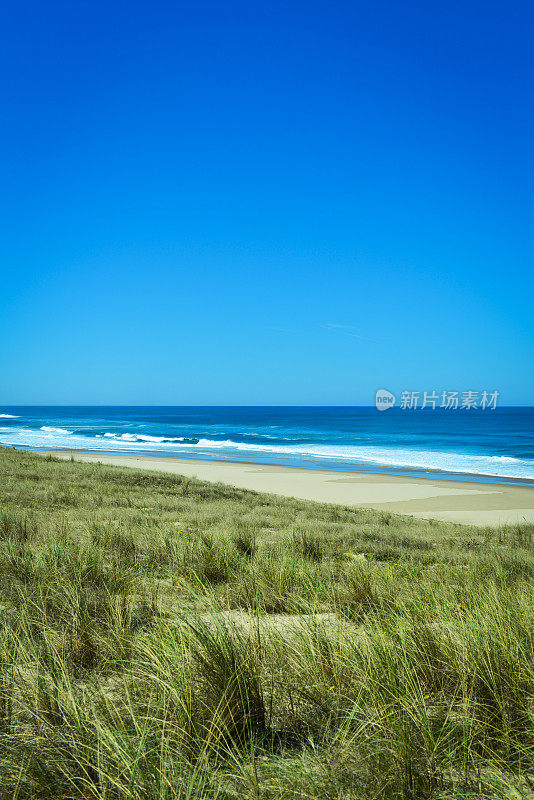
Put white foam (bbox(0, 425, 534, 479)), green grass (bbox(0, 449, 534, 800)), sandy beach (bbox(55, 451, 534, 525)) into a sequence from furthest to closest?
white foam (bbox(0, 425, 534, 479)), sandy beach (bbox(55, 451, 534, 525)), green grass (bbox(0, 449, 534, 800))

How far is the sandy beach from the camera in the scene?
1831 centimetres

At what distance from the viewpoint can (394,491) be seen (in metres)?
23.3

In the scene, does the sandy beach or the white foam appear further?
the white foam

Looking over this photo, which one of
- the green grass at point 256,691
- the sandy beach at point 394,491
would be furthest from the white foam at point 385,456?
the green grass at point 256,691

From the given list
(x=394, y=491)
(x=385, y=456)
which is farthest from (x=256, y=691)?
(x=385, y=456)

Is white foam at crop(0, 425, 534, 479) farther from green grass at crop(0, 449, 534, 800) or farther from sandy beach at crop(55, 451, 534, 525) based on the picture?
green grass at crop(0, 449, 534, 800)

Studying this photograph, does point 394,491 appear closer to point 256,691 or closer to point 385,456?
point 385,456

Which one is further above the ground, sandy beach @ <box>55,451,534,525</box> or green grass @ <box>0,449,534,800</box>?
green grass @ <box>0,449,534,800</box>

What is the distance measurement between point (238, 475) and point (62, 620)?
24.6m

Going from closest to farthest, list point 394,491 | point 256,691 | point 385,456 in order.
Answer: point 256,691, point 394,491, point 385,456

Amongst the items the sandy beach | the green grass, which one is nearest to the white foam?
the sandy beach

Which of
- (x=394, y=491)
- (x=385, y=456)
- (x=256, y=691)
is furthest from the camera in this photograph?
(x=385, y=456)

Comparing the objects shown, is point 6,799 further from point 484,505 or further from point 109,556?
point 484,505

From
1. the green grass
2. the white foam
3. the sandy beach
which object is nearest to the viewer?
the green grass
